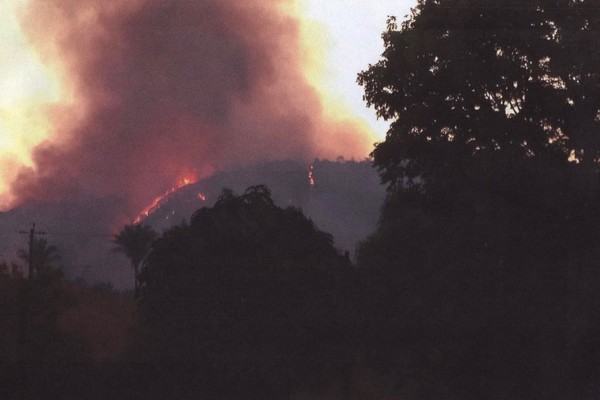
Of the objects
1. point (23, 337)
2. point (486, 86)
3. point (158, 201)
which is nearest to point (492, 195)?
point (486, 86)

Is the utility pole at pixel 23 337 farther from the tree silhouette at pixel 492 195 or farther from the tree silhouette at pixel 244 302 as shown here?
the tree silhouette at pixel 492 195

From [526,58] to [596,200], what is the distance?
3716mm

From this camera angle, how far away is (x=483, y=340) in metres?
21.4

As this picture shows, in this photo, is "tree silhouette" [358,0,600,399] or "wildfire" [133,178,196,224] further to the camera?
"wildfire" [133,178,196,224]

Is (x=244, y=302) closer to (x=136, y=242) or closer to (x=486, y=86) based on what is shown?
(x=486, y=86)

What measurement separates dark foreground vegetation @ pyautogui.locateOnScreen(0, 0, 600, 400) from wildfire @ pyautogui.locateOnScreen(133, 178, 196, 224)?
93.0 metres

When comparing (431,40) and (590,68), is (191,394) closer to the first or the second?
(431,40)

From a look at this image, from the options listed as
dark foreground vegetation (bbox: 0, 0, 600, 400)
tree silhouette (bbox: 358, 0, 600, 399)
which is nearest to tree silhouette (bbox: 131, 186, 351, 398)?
dark foreground vegetation (bbox: 0, 0, 600, 400)

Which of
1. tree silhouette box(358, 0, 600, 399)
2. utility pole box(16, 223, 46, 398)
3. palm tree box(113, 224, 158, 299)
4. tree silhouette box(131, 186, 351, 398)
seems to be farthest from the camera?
palm tree box(113, 224, 158, 299)

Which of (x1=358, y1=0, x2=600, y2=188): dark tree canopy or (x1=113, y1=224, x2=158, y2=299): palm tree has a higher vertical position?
(x1=113, y1=224, x2=158, y2=299): palm tree

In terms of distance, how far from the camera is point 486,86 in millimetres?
21203

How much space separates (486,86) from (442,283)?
492 centimetres

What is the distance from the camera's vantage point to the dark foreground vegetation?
2034 centimetres

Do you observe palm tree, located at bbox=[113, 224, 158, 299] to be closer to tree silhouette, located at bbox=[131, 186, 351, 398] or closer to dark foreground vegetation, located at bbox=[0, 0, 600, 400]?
tree silhouette, located at bbox=[131, 186, 351, 398]
